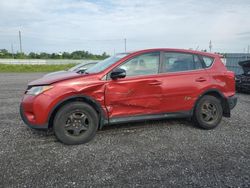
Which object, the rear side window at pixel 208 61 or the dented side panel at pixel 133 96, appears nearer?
the dented side panel at pixel 133 96

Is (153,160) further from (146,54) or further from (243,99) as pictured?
(243,99)

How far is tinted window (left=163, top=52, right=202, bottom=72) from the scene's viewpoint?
14.4 feet

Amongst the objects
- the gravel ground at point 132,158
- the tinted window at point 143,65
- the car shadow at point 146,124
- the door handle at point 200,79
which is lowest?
the gravel ground at point 132,158

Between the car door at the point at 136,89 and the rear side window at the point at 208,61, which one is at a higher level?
the rear side window at the point at 208,61

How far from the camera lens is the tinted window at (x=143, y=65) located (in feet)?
13.5


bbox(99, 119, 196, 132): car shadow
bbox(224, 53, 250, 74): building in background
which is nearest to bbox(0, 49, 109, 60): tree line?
bbox(224, 53, 250, 74): building in background

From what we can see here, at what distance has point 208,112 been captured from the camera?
4.67 metres

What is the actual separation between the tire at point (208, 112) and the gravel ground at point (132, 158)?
17cm

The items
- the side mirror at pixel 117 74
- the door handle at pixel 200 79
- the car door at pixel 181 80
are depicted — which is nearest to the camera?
the side mirror at pixel 117 74

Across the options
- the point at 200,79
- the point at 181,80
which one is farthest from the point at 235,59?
the point at 181,80

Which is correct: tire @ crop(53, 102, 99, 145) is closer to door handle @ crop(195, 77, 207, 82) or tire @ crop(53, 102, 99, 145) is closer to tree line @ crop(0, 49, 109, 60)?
door handle @ crop(195, 77, 207, 82)

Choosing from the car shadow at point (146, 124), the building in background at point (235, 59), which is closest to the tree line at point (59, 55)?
the building in background at point (235, 59)

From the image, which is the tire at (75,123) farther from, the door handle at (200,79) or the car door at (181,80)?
the door handle at (200,79)

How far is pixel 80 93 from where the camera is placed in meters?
3.74
